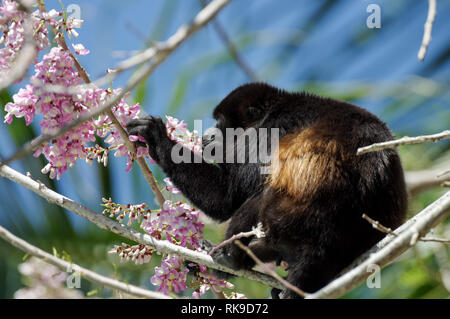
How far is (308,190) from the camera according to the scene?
2.94 m

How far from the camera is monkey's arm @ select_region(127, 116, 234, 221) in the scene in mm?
3288

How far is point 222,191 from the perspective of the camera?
11.3 feet

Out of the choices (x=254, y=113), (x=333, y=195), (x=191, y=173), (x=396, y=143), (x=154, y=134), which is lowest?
(x=396, y=143)

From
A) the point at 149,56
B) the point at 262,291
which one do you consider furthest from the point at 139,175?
the point at 149,56

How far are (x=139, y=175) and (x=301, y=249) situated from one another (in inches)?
219

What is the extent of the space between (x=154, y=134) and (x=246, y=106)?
93 cm

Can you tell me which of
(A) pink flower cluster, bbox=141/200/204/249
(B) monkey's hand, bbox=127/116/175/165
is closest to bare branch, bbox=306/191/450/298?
(A) pink flower cluster, bbox=141/200/204/249

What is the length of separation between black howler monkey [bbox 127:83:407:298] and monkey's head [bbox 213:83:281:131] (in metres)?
0.38

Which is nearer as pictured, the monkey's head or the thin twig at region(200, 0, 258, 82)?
the thin twig at region(200, 0, 258, 82)

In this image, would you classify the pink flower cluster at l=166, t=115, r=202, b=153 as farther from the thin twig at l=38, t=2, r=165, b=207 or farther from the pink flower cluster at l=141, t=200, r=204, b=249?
the pink flower cluster at l=141, t=200, r=204, b=249

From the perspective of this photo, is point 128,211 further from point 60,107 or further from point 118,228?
point 60,107

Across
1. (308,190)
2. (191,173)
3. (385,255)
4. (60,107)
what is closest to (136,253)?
(191,173)
